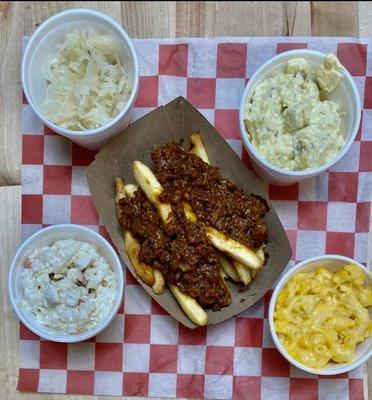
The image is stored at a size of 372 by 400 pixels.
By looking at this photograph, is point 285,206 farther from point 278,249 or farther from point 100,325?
point 100,325

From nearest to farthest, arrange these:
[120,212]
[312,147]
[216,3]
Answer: [312,147] < [120,212] < [216,3]

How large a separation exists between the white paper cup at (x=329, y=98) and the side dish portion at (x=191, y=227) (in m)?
0.14

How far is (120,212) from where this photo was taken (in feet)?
7.36

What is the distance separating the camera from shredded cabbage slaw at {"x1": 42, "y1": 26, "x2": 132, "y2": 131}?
219 cm

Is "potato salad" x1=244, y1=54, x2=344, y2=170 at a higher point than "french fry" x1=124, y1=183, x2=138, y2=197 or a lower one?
higher

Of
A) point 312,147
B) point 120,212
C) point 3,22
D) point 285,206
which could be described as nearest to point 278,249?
point 285,206

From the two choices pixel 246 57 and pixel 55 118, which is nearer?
pixel 55 118

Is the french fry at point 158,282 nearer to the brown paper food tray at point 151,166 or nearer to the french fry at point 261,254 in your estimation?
the brown paper food tray at point 151,166

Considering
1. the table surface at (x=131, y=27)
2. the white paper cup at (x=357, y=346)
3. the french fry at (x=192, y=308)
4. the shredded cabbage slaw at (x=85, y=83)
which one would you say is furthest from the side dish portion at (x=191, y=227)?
the table surface at (x=131, y=27)

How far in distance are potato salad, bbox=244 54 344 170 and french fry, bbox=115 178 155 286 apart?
0.52 m

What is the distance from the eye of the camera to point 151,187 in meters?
2.18

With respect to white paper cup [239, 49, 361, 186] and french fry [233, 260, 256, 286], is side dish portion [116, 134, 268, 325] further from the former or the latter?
white paper cup [239, 49, 361, 186]

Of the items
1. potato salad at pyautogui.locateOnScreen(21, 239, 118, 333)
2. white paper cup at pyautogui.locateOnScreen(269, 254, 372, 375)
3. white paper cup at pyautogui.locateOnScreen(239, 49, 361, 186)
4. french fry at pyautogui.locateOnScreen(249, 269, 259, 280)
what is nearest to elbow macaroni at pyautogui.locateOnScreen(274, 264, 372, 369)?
white paper cup at pyautogui.locateOnScreen(269, 254, 372, 375)

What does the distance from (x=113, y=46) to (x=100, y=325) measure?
3.34 feet
